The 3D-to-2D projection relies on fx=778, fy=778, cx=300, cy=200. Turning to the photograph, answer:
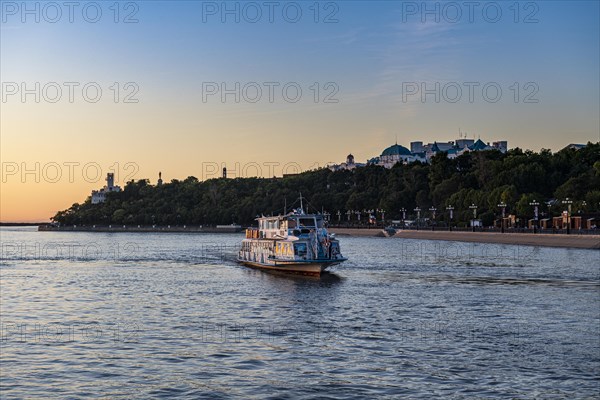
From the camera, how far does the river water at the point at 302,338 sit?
29703mm

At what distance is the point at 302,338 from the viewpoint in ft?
131

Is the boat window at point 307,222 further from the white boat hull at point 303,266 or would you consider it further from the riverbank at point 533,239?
the riverbank at point 533,239

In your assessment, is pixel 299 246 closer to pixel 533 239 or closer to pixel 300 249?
pixel 300 249

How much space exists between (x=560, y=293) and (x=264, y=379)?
37.8 meters

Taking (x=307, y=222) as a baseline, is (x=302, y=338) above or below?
below

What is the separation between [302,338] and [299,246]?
1619 inches

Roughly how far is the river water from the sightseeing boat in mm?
4238

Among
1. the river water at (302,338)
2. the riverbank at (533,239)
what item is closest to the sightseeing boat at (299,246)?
the river water at (302,338)

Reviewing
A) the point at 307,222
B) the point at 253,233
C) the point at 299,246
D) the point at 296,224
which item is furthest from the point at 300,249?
the point at 253,233

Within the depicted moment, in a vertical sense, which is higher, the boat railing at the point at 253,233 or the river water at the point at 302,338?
the boat railing at the point at 253,233

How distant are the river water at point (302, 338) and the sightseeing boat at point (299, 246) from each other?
4.24m

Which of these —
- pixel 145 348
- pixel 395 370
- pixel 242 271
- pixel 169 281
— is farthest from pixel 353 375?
pixel 242 271

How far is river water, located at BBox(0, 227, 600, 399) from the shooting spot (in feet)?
97.5

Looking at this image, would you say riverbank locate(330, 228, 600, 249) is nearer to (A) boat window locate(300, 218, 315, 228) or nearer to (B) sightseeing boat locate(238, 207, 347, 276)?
(B) sightseeing boat locate(238, 207, 347, 276)
